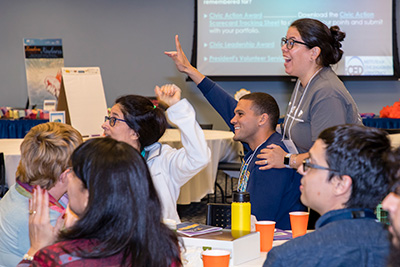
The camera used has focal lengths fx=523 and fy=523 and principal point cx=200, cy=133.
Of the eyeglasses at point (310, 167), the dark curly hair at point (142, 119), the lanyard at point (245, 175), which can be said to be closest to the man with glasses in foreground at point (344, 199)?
the eyeglasses at point (310, 167)

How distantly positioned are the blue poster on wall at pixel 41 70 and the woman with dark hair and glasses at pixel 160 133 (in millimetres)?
6114

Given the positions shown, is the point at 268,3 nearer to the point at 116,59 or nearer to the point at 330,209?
the point at 116,59

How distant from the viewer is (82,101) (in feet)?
18.6

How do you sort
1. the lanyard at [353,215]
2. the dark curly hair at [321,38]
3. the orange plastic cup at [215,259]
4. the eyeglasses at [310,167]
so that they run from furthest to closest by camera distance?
the dark curly hair at [321,38] → the orange plastic cup at [215,259] → the eyeglasses at [310,167] → the lanyard at [353,215]

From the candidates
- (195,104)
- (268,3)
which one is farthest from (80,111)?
(268,3)

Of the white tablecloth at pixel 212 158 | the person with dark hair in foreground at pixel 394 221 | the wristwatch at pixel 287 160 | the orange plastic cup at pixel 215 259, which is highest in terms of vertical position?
the person with dark hair in foreground at pixel 394 221

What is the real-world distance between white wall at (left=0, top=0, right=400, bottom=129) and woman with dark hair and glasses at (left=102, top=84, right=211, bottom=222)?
5.75m

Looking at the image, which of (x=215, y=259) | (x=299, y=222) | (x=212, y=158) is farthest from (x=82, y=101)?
(x=215, y=259)

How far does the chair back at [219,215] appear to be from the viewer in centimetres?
215

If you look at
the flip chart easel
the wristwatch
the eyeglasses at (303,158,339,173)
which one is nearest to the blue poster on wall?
the flip chart easel

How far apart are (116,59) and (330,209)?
24.6 ft

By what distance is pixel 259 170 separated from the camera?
8.39 ft

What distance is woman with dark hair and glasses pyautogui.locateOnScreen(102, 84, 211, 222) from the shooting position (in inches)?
95.8

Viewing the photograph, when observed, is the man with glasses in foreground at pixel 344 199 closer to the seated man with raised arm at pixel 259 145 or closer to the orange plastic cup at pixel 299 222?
the orange plastic cup at pixel 299 222
